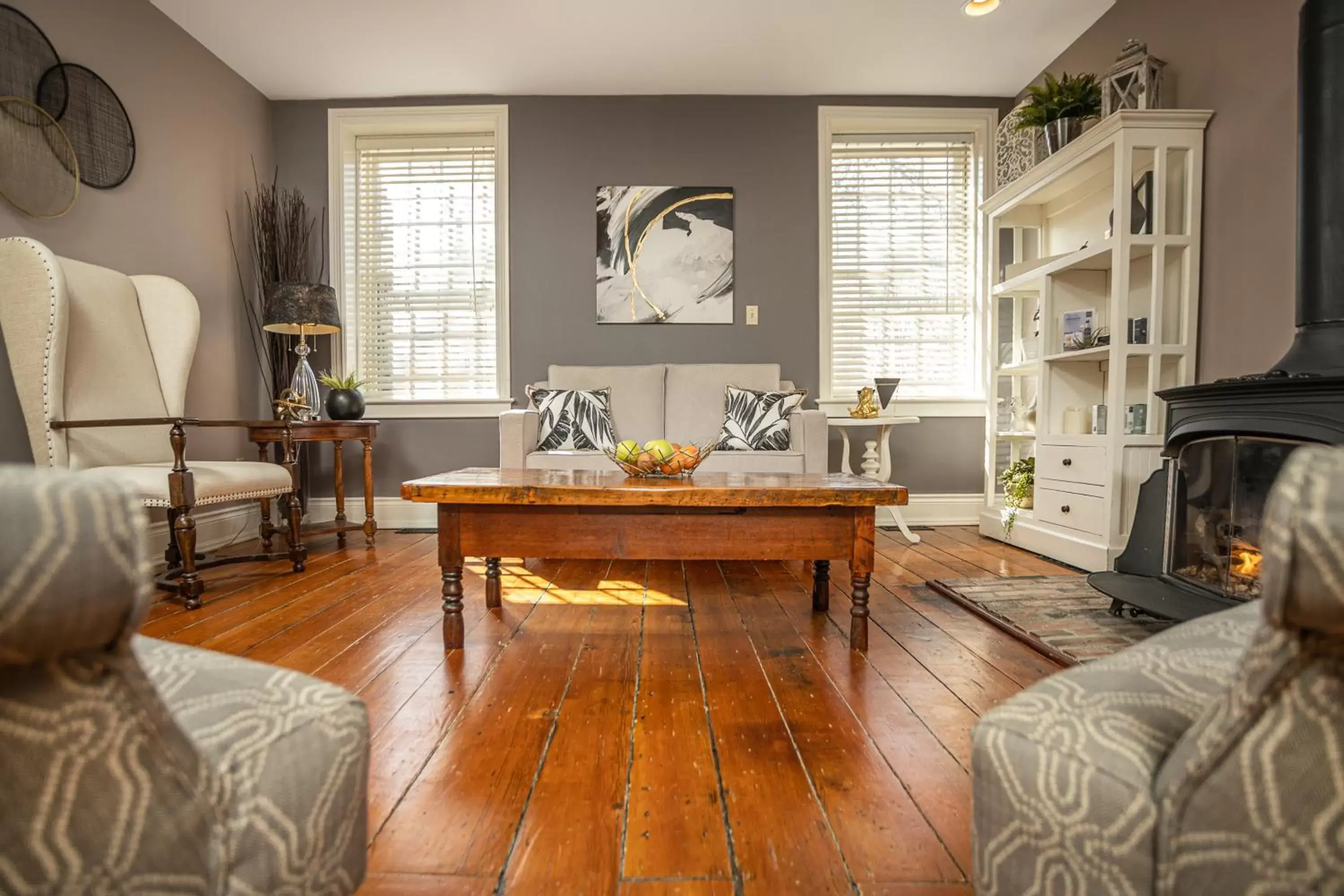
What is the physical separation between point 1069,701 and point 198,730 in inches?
24.5

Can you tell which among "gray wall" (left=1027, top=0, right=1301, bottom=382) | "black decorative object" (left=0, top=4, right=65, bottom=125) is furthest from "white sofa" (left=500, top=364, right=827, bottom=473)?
"black decorative object" (left=0, top=4, right=65, bottom=125)

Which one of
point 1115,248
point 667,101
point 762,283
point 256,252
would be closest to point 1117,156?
point 1115,248

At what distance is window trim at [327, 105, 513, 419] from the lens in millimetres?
3855

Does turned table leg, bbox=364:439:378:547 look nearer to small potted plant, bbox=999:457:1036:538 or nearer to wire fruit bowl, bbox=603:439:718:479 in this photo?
wire fruit bowl, bbox=603:439:718:479

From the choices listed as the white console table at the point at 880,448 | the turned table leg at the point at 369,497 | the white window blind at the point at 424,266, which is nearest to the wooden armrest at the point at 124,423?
the turned table leg at the point at 369,497

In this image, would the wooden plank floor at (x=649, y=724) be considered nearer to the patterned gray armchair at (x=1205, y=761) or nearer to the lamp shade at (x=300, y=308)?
the patterned gray armchair at (x=1205, y=761)

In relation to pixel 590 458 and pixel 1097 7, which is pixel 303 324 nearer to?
pixel 590 458

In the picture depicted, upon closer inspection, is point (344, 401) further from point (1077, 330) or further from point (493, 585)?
point (1077, 330)

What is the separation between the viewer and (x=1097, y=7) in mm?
3072

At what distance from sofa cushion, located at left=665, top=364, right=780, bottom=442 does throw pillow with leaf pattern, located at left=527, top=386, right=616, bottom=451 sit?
0.36 metres

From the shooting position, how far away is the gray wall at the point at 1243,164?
219 cm

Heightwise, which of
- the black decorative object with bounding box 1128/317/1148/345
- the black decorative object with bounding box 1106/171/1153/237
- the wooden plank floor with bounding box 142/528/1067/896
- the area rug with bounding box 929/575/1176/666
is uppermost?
the black decorative object with bounding box 1106/171/1153/237

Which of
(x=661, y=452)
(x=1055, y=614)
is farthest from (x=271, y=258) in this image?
(x=1055, y=614)

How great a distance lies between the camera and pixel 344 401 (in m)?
3.37
